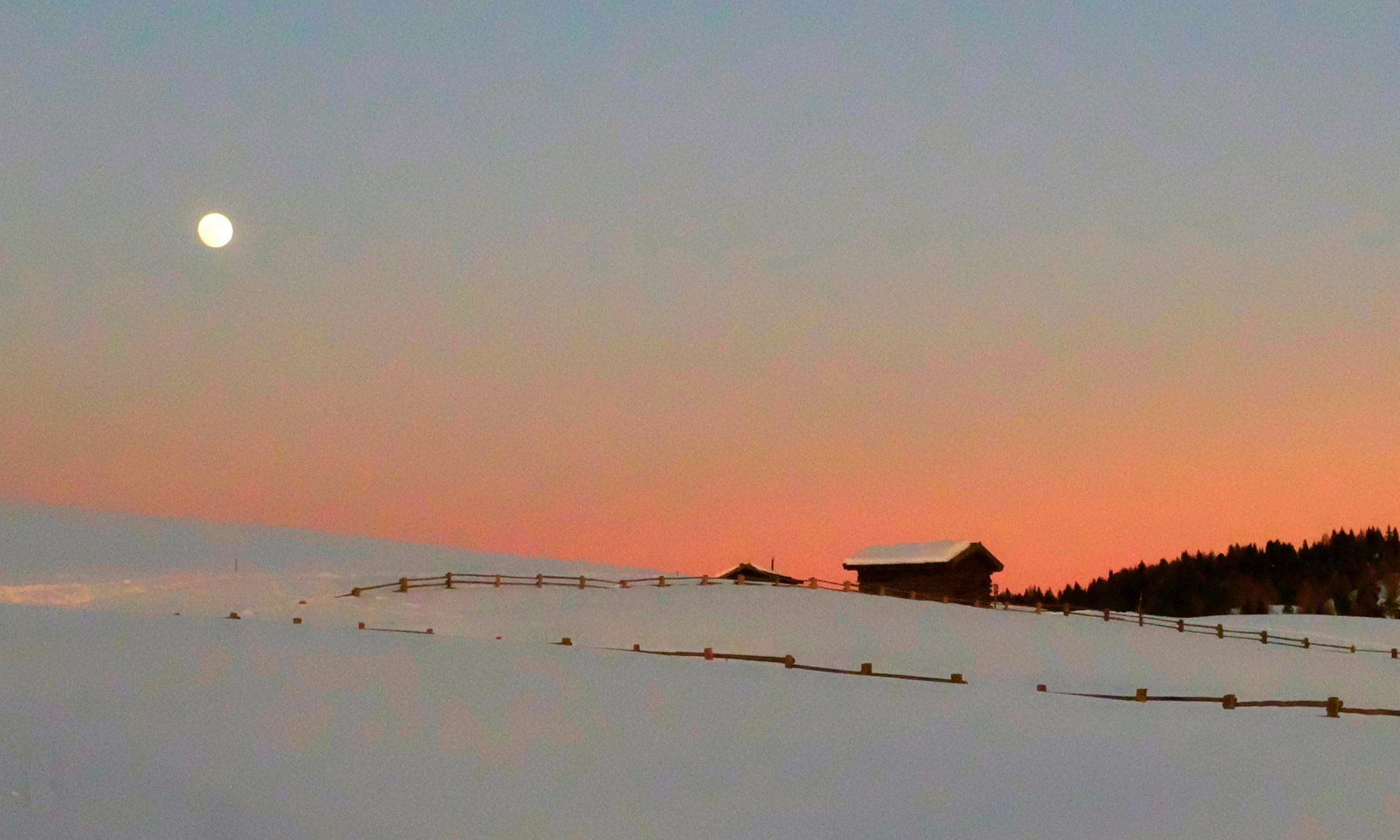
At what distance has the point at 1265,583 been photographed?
138125mm

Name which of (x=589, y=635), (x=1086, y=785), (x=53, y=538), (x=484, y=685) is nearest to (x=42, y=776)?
(x=484, y=685)

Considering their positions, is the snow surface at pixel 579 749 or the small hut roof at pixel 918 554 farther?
the small hut roof at pixel 918 554

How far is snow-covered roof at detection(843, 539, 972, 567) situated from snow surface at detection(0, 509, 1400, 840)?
37.5m

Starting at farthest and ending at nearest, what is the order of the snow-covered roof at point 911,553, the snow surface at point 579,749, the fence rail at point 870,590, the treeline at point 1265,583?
the treeline at point 1265,583 → the snow-covered roof at point 911,553 → the fence rail at point 870,590 → the snow surface at point 579,749

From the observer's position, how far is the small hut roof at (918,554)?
6412 cm

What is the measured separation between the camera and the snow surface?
16.4 metres

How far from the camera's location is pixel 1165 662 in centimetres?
4731

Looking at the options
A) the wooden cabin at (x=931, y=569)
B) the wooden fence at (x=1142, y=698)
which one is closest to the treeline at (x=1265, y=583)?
the wooden cabin at (x=931, y=569)

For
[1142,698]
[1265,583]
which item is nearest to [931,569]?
[1142,698]

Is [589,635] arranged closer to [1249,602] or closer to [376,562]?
[376,562]

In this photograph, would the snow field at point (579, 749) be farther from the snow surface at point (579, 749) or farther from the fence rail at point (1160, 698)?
the fence rail at point (1160, 698)

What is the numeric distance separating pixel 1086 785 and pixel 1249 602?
125m

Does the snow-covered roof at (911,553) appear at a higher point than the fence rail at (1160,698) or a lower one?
higher

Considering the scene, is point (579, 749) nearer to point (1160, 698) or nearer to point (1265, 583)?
point (1160, 698)
